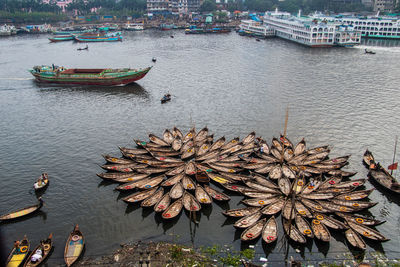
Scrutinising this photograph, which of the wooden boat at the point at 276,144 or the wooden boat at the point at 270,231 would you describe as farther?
the wooden boat at the point at 276,144

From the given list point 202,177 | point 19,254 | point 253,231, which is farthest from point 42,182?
point 253,231

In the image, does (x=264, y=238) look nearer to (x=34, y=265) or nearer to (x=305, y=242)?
(x=305, y=242)

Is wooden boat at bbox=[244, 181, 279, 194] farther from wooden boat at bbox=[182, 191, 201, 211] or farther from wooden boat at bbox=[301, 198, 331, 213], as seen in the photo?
wooden boat at bbox=[182, 191, 201, 211]

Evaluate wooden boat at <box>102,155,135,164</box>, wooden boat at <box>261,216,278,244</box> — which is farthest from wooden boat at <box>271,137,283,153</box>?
wooden boat at <box>102,155,135,164</box>

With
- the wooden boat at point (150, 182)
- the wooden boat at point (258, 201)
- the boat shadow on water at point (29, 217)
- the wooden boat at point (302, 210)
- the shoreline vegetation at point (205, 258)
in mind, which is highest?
the wooden boat at point (150, 182)

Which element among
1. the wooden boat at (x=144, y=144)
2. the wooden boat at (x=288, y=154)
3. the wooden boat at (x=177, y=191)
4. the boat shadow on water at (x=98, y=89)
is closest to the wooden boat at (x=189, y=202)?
the wooden boat at (x=177, y=191)

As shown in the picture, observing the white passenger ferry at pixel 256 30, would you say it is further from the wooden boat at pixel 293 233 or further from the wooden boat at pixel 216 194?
the wooden boat at pixel 293 233
